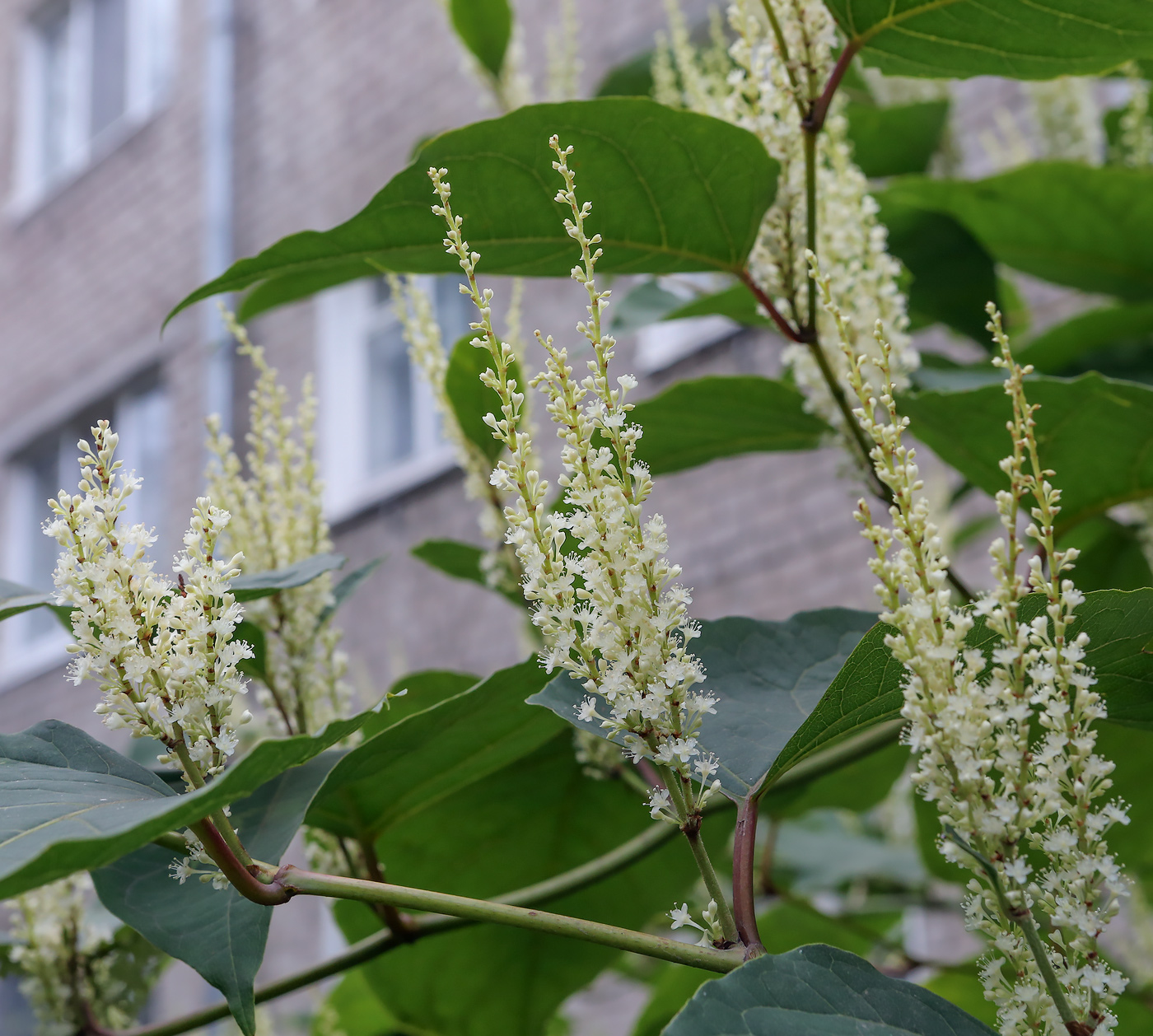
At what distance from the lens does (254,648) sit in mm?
791

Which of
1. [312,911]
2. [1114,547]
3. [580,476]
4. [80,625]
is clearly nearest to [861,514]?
[580,476]

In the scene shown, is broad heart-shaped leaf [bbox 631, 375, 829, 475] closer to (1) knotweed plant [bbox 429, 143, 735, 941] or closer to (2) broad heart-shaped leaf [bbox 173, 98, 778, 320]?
(2) broad heart-shaped leaf [bbox 173, 98, 778, 320]

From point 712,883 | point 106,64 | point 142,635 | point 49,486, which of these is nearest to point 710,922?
point 712,883

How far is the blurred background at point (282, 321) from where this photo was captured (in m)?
3.65

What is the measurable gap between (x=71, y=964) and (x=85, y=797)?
1.61 ft

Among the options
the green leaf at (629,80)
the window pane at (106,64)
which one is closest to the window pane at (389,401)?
the window pane at (106,64)

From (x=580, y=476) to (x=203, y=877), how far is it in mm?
261

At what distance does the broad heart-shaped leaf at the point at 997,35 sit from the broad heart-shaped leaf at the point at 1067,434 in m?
0.19

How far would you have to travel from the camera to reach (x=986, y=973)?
0.46m

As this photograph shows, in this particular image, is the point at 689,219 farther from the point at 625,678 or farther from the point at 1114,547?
the point at 1114,547

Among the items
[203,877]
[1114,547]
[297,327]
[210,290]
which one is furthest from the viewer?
[297,327]

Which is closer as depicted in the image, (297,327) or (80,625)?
(80,625)

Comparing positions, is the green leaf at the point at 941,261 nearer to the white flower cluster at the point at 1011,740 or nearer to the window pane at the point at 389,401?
the white flower cluster at the point at 1011,740

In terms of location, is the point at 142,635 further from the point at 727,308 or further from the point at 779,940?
the point at 779,940
